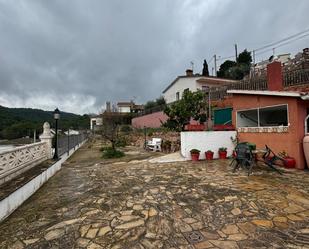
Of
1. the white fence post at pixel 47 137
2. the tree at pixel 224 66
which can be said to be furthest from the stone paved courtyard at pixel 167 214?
the tree at pixel 224 66

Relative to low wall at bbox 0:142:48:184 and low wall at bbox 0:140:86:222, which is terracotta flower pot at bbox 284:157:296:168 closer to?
low wall at bbox 0:140:86:222

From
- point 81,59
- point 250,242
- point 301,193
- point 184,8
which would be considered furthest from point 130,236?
point 81,59

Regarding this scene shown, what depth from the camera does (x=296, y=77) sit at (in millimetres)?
10531

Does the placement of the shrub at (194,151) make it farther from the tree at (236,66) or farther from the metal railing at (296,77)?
the tree at (236,66)

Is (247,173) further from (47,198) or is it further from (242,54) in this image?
(242,54)

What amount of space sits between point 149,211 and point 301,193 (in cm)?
357

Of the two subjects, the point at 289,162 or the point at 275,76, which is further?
the point at 275,76

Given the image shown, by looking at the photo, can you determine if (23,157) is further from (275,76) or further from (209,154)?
(275,76)

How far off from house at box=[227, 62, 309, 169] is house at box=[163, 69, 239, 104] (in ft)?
44.7

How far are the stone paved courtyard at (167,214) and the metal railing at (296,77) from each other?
6358 mm

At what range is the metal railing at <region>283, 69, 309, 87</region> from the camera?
10211 millimetres

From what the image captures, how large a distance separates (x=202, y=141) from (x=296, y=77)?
6139 millimetres

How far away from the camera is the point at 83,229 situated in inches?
127

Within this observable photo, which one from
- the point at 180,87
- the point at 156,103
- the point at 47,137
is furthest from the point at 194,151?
the point at 156,103
